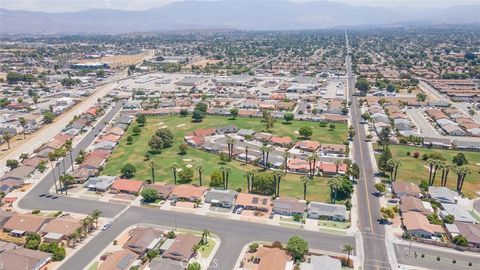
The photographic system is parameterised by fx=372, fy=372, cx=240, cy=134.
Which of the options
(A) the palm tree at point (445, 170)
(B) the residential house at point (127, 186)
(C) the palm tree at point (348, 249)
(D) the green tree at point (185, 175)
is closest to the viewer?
(C) the palm tree at point (348, 249)

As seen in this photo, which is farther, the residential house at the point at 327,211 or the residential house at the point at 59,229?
the residential house at the point at 327,211

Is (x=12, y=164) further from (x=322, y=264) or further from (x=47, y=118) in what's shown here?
(x=322, y=264)

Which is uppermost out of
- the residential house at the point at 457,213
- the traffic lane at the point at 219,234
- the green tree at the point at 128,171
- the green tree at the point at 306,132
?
the green tree at the point at 306,132

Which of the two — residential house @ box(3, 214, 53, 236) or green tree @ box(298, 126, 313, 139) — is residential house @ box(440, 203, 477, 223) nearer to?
green tree @ box(298, 126, 313, 139)

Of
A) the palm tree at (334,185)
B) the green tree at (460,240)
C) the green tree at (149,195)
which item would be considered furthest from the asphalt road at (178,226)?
the green tree at (460,240)

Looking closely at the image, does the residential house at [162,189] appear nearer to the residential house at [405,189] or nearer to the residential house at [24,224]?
the residential house at [24,224]

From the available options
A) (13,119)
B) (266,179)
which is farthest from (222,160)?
(13,119)

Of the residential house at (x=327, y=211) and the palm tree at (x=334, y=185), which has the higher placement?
the palm tree at (x=334, y=185)
